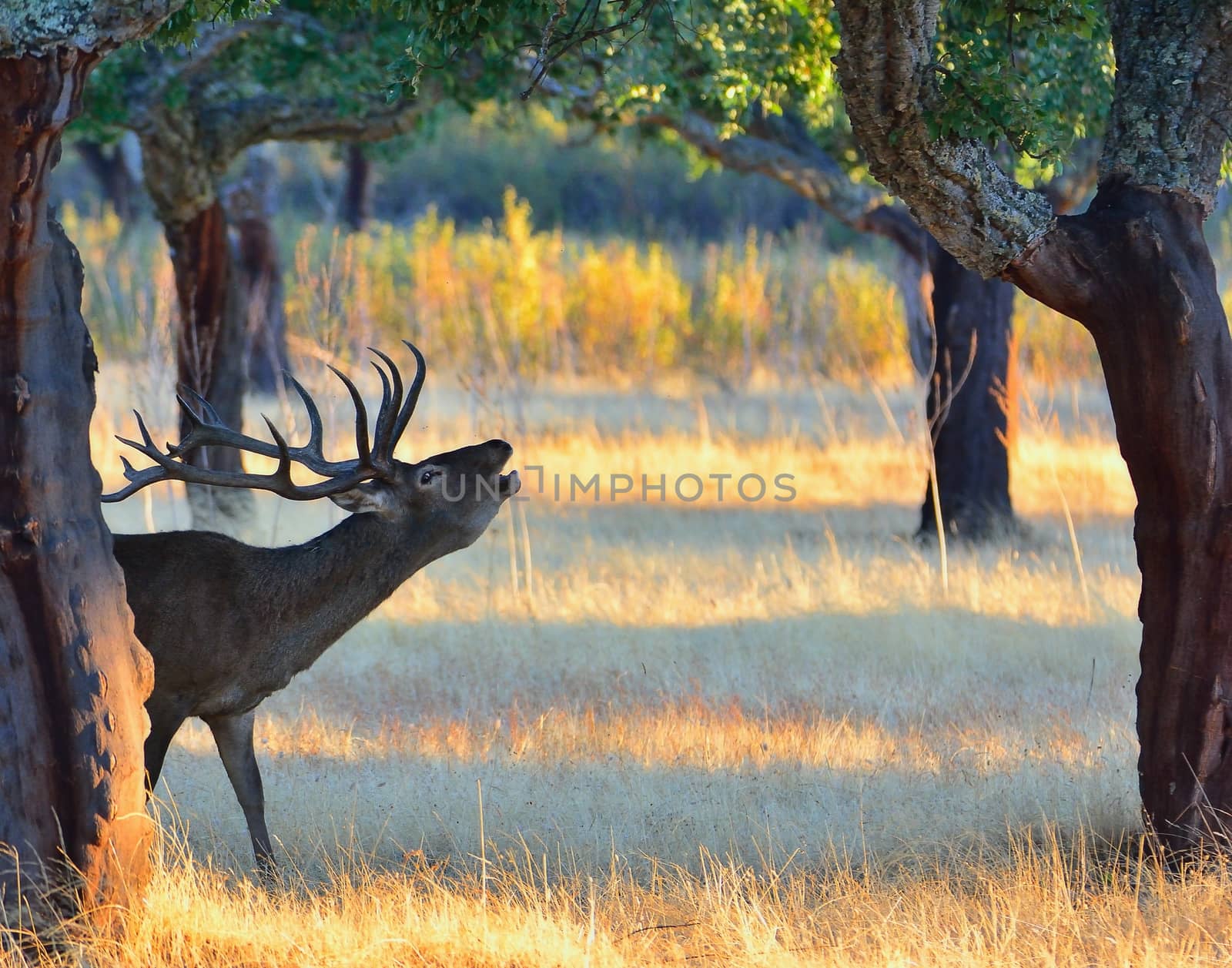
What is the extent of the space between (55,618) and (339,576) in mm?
1738

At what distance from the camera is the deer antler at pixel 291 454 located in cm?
547

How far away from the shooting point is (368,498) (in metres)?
5.90

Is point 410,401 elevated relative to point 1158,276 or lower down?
lower down

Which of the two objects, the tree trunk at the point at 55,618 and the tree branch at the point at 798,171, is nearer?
the tree trunk at the point at 55,618

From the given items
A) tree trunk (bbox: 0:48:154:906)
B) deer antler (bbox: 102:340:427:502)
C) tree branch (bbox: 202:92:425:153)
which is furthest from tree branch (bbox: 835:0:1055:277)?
tree branch (bbox: 202:92:425:153)

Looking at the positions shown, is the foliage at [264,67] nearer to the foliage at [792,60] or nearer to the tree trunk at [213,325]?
the tree trunk at [213,325]

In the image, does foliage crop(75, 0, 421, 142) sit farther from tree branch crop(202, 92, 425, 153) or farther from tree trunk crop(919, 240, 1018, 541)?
tree trunk crop(919, 240, 1018, 541)

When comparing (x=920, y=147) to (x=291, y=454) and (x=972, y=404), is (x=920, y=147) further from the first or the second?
(x=972, y=404)

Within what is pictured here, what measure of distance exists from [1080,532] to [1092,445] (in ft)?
13.7

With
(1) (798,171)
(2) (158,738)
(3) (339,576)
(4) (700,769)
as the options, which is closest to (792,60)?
(1) (798,171)

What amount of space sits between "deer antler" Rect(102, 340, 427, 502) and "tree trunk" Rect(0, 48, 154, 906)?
3.13 ft

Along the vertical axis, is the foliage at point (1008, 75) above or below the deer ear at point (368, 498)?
above

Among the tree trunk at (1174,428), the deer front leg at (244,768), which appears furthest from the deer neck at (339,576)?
the tree trunk at (1174,428)

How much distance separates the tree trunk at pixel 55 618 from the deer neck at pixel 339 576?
135 centimetres
